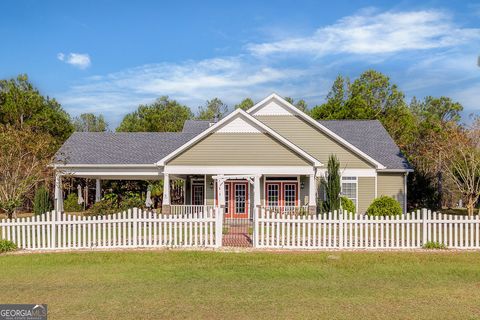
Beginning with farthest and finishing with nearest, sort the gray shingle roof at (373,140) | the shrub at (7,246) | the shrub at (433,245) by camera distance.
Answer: the gray shingle roof at (373,140)
the shrub at (433,245)
the shrub at (7,246)

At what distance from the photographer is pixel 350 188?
2941 cm

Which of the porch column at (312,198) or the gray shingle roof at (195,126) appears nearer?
the porch column at (312,198)

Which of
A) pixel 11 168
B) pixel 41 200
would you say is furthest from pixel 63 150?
pixel 11 168

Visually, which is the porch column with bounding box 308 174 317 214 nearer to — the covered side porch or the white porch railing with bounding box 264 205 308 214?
the covered side porch

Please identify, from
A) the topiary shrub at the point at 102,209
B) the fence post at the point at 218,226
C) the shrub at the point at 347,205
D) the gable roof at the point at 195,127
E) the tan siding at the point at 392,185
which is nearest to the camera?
the fence post at the point at 218,226

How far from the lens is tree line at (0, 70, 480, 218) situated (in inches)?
919

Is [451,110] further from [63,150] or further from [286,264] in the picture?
[286,264]

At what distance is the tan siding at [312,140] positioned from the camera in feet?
96.3

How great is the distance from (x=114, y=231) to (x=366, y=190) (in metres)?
17.8

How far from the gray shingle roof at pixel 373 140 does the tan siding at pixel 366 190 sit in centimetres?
144

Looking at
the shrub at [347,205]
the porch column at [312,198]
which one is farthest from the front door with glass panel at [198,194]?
the shrub at [347,205]

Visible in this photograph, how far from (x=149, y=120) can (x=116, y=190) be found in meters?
23.0

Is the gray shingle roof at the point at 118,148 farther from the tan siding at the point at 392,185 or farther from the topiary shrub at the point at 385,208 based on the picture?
the topiary shrub at the point at 385,208

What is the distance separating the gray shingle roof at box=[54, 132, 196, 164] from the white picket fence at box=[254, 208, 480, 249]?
619 inches
